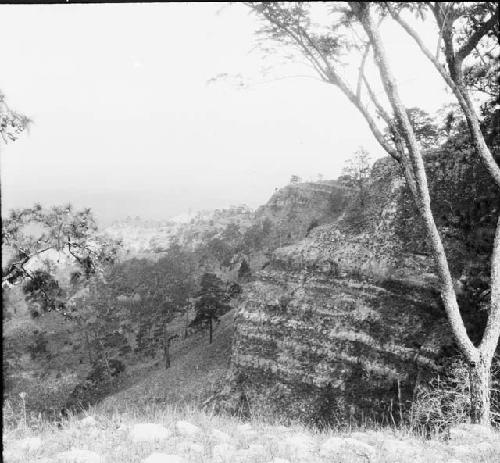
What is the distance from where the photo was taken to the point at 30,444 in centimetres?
471

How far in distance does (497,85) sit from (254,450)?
12.9 meters

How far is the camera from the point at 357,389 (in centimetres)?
2428

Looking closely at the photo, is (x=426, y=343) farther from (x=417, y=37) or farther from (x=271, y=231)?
(x=271, y=231)

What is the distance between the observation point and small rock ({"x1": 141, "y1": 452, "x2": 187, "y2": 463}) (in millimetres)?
4188

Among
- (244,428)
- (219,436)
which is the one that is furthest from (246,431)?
(219,436)

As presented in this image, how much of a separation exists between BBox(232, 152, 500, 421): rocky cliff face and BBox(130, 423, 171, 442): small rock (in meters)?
16.4

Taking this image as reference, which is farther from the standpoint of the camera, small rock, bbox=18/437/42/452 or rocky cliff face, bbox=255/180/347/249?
rocky cliff face, bbox=255/180/347/249

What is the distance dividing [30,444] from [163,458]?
176cm

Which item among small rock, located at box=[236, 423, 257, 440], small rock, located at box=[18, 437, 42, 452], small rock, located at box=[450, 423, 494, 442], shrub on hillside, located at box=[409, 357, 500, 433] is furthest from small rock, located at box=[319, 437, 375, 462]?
small rock, located at box=[18, 437, 42, 452]

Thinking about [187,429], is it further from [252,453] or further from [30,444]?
[30,444]

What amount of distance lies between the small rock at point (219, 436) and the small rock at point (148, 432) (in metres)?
0.57

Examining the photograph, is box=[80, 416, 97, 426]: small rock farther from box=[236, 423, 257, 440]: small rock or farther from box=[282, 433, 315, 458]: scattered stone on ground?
box=[282, 433, 315, 458]: scattered stone on ground

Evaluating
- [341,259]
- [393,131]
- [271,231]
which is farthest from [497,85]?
[271,231]

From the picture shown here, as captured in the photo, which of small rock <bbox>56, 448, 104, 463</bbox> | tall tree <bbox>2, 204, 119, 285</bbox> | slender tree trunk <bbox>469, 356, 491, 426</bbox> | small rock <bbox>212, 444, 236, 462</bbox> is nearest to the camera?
small rock <bbox>56, 448, 104, 463</bbox>
